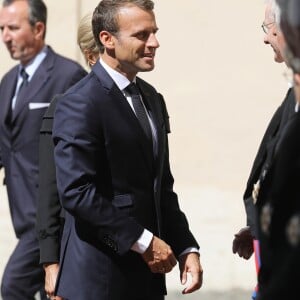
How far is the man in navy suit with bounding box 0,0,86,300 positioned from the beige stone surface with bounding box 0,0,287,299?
Result: 1904mm

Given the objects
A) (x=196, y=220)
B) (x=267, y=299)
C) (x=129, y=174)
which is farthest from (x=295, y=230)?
(x=196, y=220)

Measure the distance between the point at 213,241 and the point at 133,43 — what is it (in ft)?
11.9

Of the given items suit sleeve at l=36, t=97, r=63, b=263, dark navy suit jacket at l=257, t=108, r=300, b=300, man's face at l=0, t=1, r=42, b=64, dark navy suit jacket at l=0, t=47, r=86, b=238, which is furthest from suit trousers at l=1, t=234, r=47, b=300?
dark navy suit jacket at l=257, t=108, r=300, b=300

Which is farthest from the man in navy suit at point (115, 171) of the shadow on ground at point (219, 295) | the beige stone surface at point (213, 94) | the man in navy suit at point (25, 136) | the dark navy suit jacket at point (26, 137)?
the beige stone surface at point (213, 94)

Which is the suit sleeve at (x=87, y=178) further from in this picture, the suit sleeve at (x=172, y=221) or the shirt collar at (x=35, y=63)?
the shirt collar at (x=35, y=63)

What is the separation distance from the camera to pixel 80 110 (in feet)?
14.6

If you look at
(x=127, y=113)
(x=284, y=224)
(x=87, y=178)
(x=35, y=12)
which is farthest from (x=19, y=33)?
(x=284, y=224)

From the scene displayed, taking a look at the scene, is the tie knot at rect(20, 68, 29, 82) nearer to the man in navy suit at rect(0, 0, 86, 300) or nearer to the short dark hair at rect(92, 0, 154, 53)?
the man in navy suit at rect(0, 0, 86, 300)

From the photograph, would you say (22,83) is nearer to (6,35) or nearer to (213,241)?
(6,35)

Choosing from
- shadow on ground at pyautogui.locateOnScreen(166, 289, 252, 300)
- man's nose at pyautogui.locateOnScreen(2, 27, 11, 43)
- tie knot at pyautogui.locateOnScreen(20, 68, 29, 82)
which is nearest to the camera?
tie knot at pyautogui.locateOnScreen(20, 68, 29, 82)

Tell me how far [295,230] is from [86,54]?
2329 mm

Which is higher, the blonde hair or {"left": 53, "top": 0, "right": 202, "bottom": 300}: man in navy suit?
the blonde hair

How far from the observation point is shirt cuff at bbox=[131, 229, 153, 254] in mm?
4438

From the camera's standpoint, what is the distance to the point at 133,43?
15.1ft
